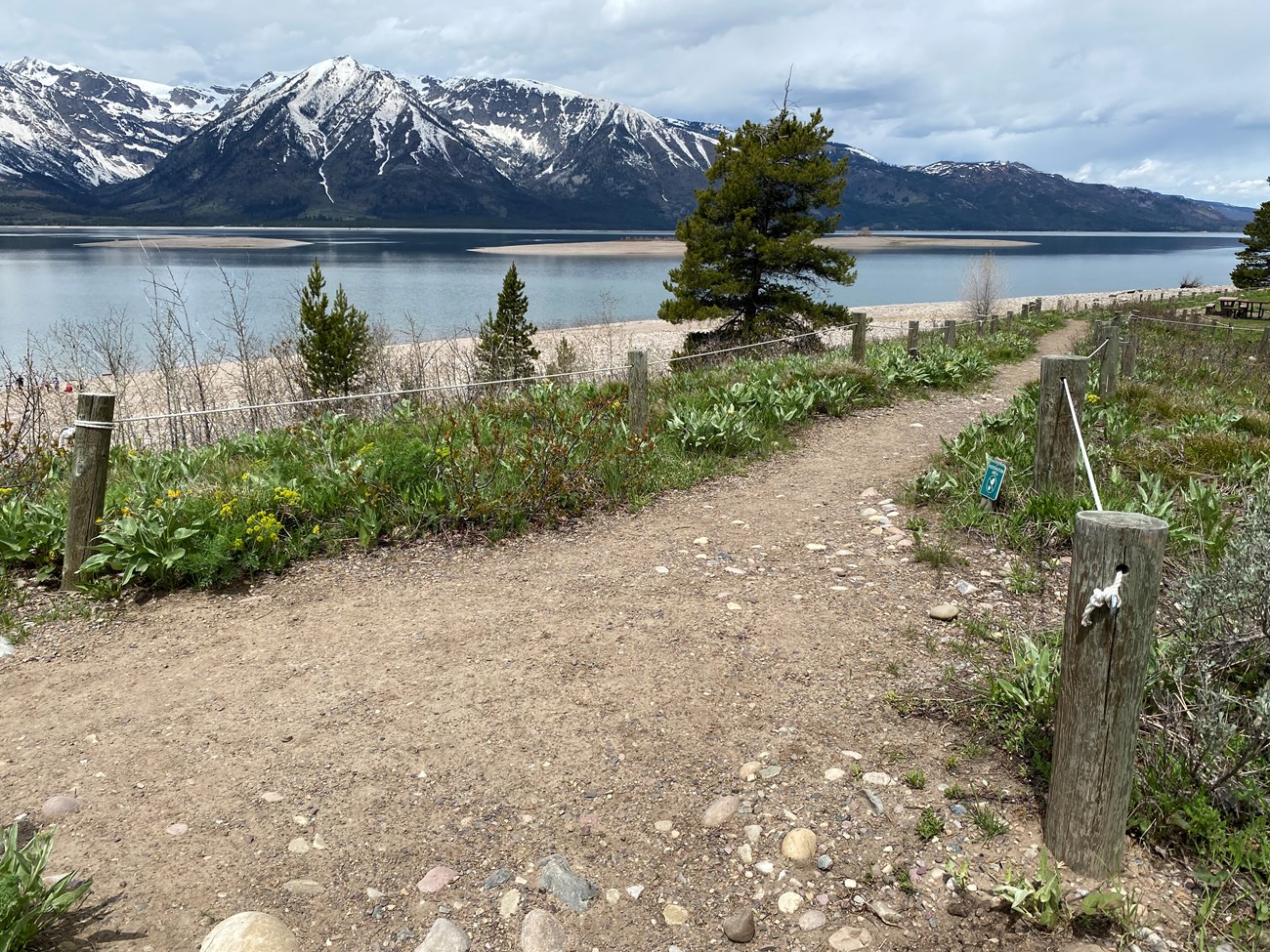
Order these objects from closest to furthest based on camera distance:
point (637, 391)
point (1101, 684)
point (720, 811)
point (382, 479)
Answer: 1. point (1101, 684)
2. point (720, 811)
3. point (382, 479)
4. point (637, 391)

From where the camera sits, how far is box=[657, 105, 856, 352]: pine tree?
1875 centimetres

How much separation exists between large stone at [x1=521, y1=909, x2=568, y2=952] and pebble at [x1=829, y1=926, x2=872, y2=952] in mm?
899

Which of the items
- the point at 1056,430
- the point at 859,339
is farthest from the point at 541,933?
the point at 859,339

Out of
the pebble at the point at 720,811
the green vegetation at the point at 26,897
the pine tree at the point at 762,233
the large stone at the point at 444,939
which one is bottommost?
the large stone at the point at 444,939

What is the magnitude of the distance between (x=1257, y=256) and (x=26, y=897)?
2817 inches

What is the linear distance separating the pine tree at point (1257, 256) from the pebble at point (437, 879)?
6544cm

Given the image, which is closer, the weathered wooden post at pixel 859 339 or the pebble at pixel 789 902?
the pebble at pixel 789 902

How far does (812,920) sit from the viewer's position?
270 centimetres

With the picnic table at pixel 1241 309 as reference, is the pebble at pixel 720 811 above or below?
below

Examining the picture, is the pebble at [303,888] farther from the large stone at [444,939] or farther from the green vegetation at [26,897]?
the green vegetation at [26,897]

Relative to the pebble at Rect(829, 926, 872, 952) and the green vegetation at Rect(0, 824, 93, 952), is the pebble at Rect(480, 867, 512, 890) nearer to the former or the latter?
the pebble at Rect(829, 926, 872, 952)

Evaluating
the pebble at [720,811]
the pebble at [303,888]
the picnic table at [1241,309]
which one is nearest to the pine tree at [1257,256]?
the picnic table at [1241,309]

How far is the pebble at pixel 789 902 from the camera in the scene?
9.01 ft

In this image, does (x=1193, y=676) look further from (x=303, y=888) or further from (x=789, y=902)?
(x=303, y=888)
